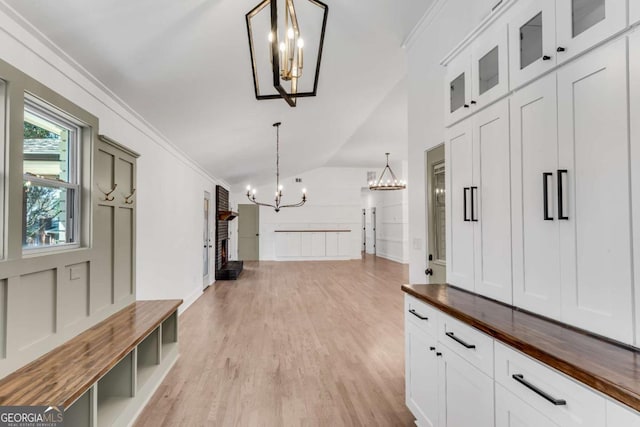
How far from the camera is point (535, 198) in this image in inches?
60.0

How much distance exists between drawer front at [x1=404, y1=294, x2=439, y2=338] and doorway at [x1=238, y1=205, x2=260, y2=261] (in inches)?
386

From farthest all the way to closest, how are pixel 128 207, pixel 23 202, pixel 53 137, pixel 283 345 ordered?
pixel 283 345 → pixel 128 207 → pixel 53 137 → pixel 23 202

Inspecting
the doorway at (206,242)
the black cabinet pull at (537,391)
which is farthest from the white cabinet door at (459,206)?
the doorway at (206,242)

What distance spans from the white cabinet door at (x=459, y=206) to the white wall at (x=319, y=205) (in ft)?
31.4

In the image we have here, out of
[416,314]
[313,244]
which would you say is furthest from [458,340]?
[313,244]

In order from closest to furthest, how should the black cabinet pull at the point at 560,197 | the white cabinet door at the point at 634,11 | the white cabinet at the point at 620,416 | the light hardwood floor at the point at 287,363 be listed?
the white cabinet at the point at 620,416
the white cabinet door at the point at 634,11
the black cabinet pull at the point at 560,197
the light hardwood floor at the point at 287,363

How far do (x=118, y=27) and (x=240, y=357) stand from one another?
2908 millimetres

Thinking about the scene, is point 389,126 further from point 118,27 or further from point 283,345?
point 118,27

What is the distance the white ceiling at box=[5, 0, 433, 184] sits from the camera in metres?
2.02

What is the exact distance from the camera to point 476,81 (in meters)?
1.99

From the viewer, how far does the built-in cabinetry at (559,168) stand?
113cm

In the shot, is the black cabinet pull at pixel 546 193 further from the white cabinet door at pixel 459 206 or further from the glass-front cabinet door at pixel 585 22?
the white cabinet door at pixel 459 206

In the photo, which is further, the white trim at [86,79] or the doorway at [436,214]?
the doorway at [436,214]

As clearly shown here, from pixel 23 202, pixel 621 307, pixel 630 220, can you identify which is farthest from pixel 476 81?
pixel 23 202
